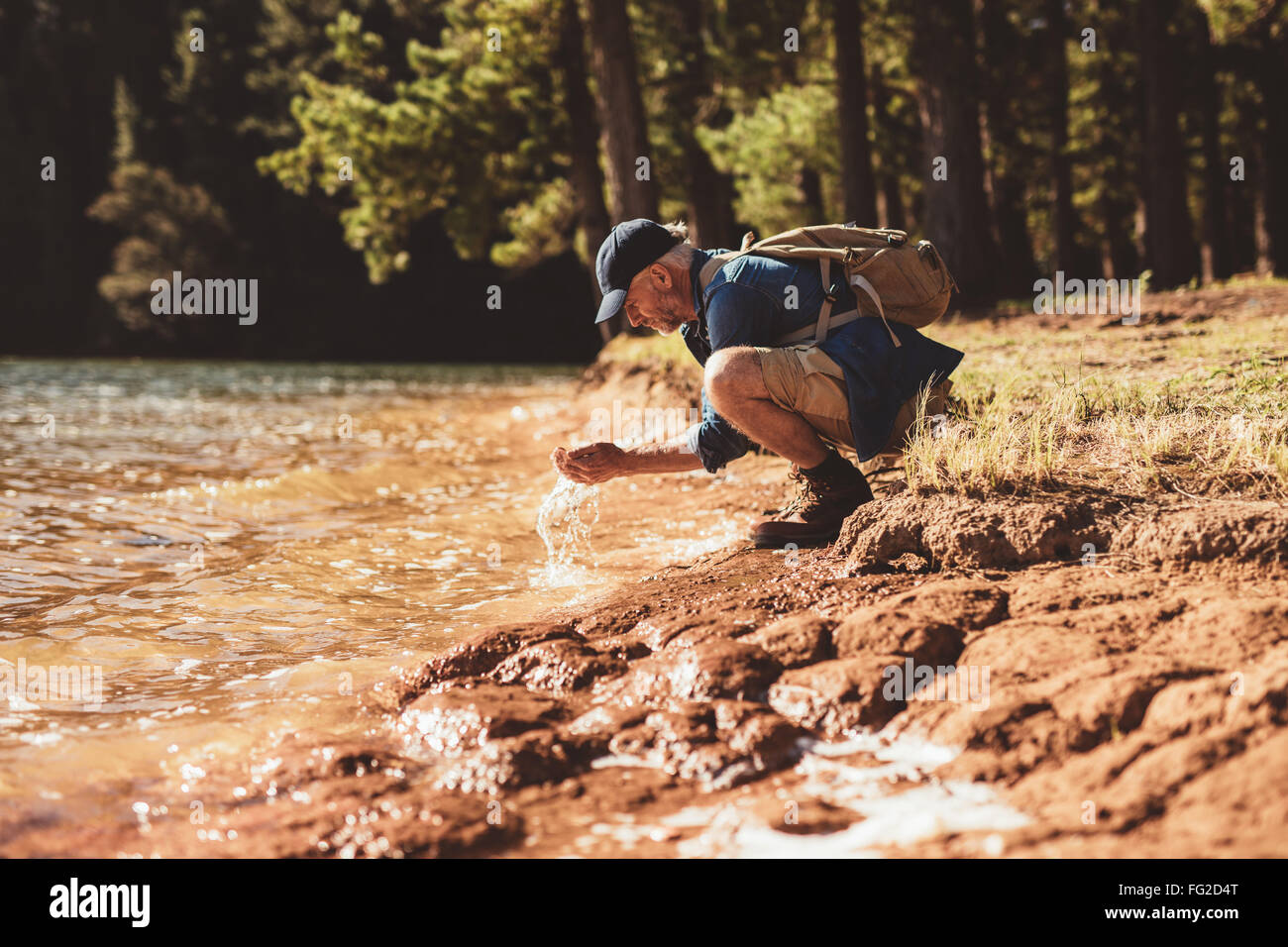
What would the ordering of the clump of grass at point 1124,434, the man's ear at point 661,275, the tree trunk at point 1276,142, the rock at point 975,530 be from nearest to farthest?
1. the rock at point 975,530
2. the clump of grass at point 1124,434
3. the man's ear at point 661,275
4. the tree trunk at point 1276,142

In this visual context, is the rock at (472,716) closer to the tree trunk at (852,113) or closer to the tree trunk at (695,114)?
the tree trunk at (852,113)

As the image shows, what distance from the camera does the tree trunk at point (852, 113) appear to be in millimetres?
12758

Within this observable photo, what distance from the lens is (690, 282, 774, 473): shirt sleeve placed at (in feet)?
12.9

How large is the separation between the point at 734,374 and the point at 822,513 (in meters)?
0.84

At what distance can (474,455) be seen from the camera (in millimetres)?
9578

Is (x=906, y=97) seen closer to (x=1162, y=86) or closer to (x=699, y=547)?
(x=1162, y=86)

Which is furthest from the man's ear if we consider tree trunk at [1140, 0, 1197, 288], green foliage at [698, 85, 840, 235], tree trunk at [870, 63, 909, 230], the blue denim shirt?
tree trunk at [870, 63, 909, 230]

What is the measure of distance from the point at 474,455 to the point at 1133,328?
18.8 ft

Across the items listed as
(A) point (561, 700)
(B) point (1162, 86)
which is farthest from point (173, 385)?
(A) point (561, 700)

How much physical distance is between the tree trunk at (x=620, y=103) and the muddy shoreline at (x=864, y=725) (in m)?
9.88

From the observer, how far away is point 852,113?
42.0 ft

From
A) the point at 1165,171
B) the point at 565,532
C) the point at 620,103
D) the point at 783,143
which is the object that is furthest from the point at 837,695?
the point at 783,143

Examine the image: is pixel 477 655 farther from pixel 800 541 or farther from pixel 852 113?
pixel 852 113

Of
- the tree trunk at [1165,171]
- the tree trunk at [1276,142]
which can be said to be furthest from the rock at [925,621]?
the tree trunk at [1276,142]
